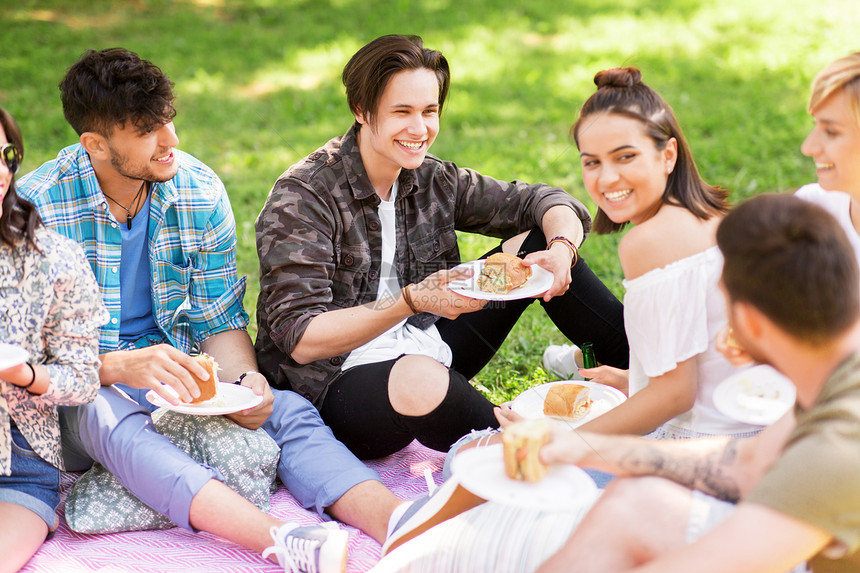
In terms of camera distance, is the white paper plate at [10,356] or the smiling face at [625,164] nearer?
the white paper plate at [10,356]

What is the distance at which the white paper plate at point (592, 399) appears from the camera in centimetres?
310

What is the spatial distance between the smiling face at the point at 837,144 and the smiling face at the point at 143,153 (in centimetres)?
231

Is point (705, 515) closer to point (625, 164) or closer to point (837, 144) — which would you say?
point (625, 164)

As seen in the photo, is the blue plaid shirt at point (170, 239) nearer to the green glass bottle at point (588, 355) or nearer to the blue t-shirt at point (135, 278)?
the blue t-shirt at point (135, 278)

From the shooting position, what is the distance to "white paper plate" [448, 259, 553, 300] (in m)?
3.16

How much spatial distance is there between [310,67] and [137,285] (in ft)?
22.2

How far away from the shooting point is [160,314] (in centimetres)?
353

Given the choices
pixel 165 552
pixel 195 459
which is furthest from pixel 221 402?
pixel 165 552

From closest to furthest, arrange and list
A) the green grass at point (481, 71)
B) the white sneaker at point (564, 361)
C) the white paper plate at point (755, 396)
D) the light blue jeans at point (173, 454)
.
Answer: the white paper plate at point (755, 396), the light blue jeans at point (173, 454), the white sneaker at point (564, 361), the green grass at point (481, 71)

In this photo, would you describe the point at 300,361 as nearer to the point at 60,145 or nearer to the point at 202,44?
the point at 60,145

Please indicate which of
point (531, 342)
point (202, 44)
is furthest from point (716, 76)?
point (202, 44)

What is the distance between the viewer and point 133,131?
3242 mm

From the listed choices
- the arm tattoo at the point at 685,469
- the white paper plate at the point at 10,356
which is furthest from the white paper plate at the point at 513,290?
the white paper plate at the point at 10,356

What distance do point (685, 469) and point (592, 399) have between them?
3.52 feet
